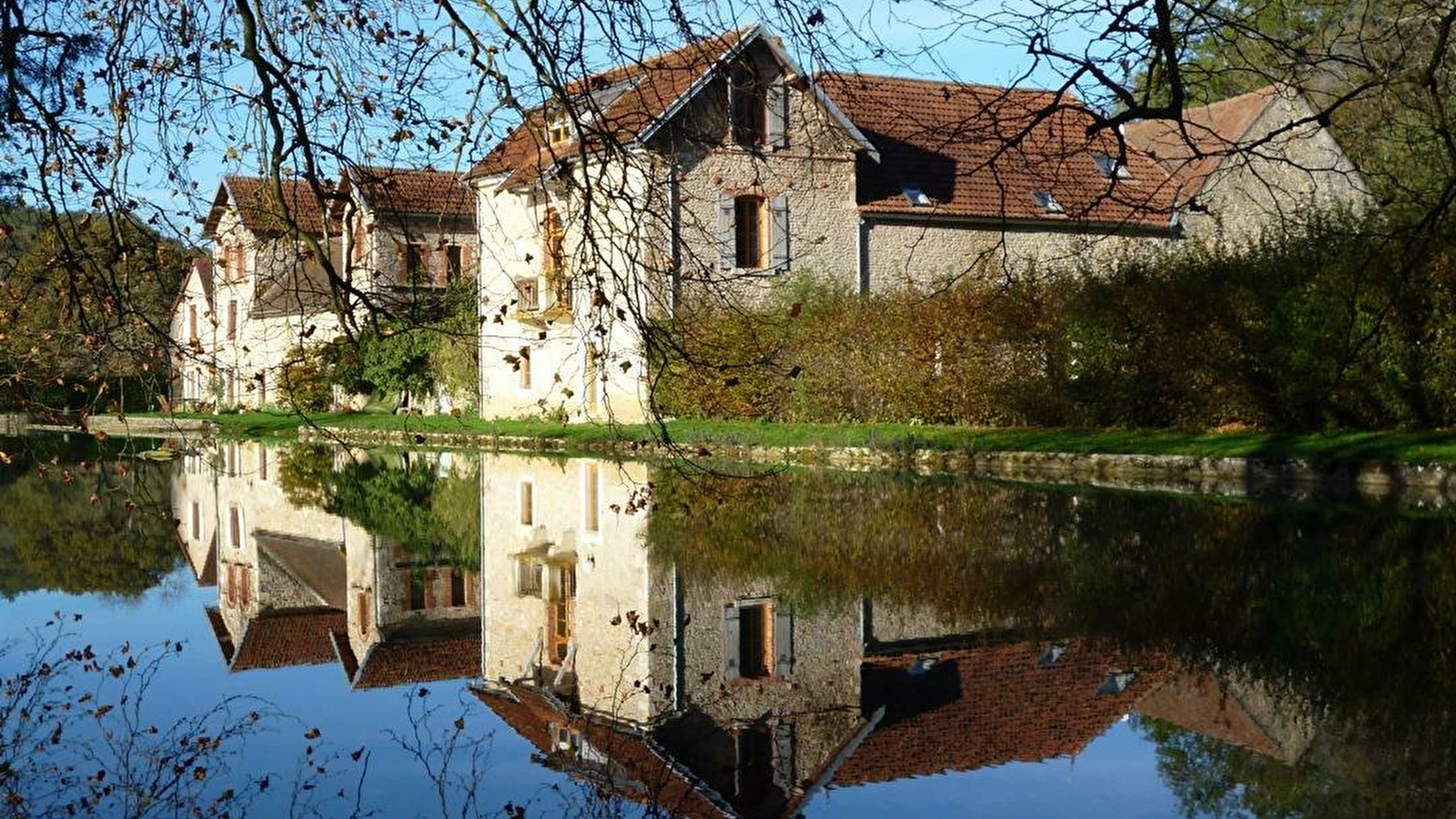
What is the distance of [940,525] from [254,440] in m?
23.4

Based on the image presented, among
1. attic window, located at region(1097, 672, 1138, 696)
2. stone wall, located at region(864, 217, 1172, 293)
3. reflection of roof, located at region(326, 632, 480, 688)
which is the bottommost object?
reflection of roof, located at region(326, 632, 480, 688)

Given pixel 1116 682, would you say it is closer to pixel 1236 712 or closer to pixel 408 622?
pixel 1236 712

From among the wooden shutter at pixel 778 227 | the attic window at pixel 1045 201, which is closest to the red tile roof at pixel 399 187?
the wooden shutter at pixel 778 227

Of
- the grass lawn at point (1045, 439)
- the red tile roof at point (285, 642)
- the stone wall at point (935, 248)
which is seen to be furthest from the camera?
the stone wall at point (935, 248)

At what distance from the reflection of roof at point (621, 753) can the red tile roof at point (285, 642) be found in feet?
4.99

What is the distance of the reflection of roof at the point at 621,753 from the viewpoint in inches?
221

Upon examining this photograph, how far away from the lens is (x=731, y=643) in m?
8.50

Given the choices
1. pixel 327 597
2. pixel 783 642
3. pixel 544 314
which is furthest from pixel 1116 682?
pixel 544 314

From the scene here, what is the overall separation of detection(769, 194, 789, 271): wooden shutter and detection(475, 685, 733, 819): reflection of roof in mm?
23610

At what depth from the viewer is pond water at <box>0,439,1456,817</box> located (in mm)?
5879

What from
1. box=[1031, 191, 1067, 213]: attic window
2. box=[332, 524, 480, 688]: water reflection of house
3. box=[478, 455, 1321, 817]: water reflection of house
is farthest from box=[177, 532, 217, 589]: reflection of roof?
box=[1031, 191, 1067, 213]: attic window

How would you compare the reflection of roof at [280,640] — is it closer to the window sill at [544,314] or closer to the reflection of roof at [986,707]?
the window sill at [544,314]

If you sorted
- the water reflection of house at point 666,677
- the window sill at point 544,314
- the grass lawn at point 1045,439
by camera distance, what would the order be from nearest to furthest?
the water reflection of house at point 666,677 < the window sill at point 544,314 < the grass lawn at point 1045,439

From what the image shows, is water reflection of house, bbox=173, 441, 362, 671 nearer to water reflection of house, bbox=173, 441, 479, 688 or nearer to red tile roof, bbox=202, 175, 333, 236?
water reflection of house, bbox=173, 441, 479, 688
